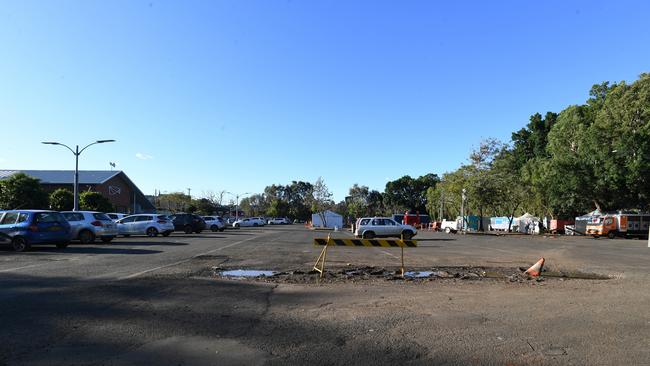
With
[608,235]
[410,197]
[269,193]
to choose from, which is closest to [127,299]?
[608,235]

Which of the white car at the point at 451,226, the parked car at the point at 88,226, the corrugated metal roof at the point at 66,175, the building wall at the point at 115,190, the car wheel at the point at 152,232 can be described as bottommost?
the white car at the point at 451,226

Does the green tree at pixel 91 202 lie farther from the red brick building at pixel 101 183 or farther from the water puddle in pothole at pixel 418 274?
the water puddle in pothole at pixel 418 274

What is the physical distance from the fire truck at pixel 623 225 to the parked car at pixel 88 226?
3896 cm

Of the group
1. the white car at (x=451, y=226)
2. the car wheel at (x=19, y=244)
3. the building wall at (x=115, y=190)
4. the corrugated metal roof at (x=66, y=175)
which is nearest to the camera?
the car wheel at (x=19, y=244)

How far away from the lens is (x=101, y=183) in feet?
216

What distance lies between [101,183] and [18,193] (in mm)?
18432

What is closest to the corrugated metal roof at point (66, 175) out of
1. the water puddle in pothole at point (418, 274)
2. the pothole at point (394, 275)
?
the pothole at point (394, 275)

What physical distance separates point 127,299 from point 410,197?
5332 inches

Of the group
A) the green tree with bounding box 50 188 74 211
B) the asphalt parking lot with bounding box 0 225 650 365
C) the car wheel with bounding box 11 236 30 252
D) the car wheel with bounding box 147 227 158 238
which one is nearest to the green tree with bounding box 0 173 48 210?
the green tree with bounding box 50 188 74 211

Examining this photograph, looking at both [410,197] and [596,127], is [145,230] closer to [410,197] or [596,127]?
[596,127]

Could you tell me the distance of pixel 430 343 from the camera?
6324mm

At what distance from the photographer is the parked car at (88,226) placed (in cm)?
2417

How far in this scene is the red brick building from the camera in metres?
67.0

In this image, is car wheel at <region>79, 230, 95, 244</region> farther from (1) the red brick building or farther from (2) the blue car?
(1) the red brick building
